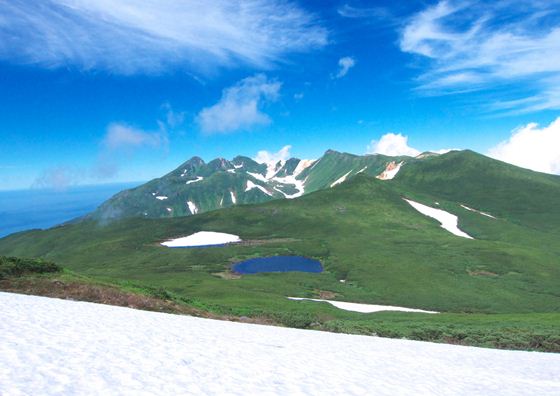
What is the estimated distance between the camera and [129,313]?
87.1 ft

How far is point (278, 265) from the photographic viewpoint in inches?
5098

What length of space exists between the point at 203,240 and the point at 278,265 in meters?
64.3

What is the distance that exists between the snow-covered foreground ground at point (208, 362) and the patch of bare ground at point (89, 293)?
5535mm

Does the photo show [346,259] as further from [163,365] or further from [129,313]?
[163,365]

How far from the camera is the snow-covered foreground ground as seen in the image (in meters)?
11.6

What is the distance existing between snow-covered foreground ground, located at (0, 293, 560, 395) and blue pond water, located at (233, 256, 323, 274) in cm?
9713

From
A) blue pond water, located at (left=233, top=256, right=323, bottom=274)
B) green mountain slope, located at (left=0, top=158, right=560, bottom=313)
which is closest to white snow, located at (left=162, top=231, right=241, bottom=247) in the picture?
green mountain slope, located at (left=0, top=158, right=560, bottom=313)

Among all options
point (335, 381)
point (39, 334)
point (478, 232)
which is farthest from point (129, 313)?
point (478, 232)

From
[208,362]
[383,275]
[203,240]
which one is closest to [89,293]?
[208,362]

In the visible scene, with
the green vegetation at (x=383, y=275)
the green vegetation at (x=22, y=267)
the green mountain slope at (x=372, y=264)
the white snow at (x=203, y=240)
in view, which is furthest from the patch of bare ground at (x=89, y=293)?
the white snow at (x=203, y=240)

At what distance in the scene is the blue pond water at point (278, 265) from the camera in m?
122

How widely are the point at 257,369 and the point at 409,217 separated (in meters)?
197

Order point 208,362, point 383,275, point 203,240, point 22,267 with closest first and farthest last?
1. point 208,362
2. point 22,267
3. point 383,275
4. point 203,240

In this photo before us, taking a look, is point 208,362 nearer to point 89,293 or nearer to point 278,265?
point 89,293
